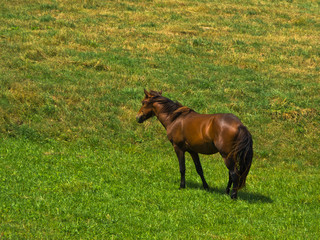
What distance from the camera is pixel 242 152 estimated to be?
11023 mm

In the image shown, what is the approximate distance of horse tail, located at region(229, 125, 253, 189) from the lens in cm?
1091

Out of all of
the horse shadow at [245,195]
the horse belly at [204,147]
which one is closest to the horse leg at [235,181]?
the horse shadow at [245,195]

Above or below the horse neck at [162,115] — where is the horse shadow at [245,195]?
below

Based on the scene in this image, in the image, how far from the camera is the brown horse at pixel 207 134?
11.0 metres

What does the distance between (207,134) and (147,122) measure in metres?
6.89

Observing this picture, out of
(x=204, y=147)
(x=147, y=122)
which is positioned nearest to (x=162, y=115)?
(x=204, y=147)

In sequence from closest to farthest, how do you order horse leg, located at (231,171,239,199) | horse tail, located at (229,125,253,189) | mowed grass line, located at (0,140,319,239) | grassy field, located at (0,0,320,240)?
1. mowed grass line, located at (0,140,319,239)
2. grassy field, located at (0,0,320,240)
3. horse tail, located at (229,125,253,189)
4. horse leg, located at (231,171,239,199)

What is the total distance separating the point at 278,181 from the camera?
13.8 meters

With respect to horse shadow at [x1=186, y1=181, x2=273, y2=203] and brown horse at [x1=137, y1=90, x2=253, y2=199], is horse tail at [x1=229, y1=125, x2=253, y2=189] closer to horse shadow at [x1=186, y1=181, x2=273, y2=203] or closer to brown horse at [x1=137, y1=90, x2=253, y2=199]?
brown horse at [x1=137, y1=90, x2=253, y2=199]

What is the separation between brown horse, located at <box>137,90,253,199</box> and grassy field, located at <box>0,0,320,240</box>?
81 cm

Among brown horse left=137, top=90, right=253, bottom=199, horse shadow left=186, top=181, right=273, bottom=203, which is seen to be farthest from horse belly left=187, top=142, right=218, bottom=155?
horse shadow left=186, top=181, right=273, bottom=203

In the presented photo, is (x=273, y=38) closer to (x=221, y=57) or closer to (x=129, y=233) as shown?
(x=221, y=57)

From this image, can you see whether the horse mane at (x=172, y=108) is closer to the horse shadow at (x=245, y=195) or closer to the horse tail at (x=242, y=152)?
the horse shadow at (x=245, y=195)

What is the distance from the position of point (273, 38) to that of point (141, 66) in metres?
11.3
